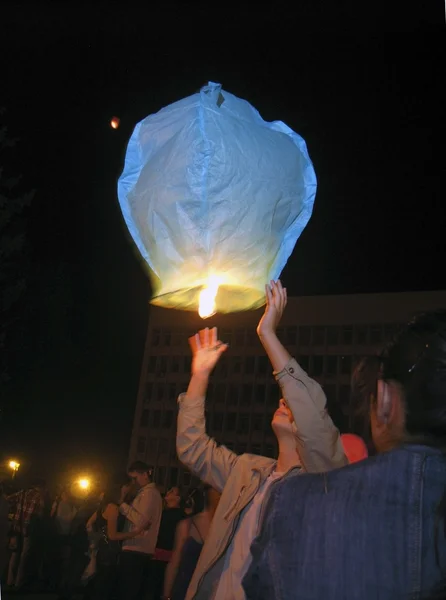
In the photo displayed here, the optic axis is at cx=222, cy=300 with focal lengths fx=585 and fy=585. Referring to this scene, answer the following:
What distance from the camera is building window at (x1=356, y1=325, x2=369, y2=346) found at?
4762 centimetres

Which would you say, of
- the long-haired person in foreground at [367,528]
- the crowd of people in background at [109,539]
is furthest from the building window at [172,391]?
the long-haired person in foreground at [367,528]

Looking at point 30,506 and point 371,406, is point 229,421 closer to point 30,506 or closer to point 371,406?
point 30,506

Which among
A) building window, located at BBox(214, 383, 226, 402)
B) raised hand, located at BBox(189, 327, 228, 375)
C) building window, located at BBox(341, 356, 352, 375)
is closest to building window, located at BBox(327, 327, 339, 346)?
building window, located at BBox(341, 356, 352, 375)

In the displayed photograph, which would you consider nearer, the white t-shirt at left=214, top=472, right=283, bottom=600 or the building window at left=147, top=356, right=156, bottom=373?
the white t-shirt at left=214, top=472, right=283, bottom=600

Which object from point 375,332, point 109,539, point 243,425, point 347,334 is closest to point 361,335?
point 347,334

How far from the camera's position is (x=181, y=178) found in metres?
→ 2.30

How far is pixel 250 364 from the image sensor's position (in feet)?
169

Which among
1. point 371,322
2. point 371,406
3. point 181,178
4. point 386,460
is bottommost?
point 386,460

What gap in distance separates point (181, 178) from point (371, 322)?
152 ft

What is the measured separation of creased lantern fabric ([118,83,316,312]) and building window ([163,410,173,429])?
168 feet

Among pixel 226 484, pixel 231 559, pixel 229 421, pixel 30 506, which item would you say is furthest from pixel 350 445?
pixel 229 421

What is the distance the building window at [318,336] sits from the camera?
49.4 metres

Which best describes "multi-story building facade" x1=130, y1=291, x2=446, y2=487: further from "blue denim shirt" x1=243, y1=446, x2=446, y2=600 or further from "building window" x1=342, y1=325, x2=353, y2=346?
"blue denim shirt" x1=243, y1=446, x2=446, y2=600

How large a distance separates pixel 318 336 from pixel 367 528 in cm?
4927
